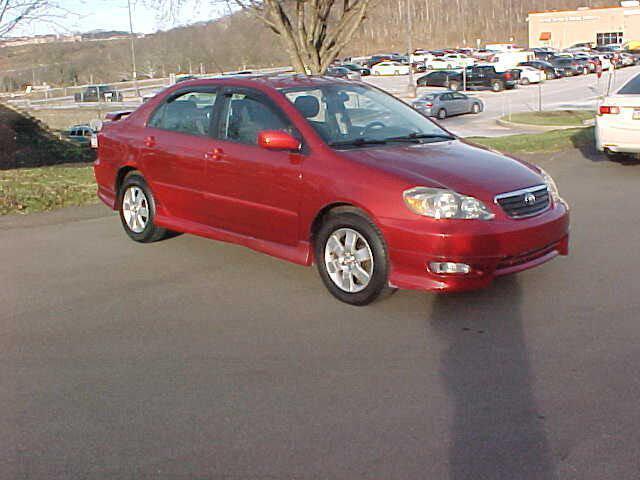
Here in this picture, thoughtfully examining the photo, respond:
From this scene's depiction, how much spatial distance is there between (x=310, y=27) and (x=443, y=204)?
35.7 ft

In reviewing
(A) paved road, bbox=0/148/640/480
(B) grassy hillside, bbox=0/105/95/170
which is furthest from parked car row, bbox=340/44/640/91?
(A) paved road, bbox=0/148/640/480

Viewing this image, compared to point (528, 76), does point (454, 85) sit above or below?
below

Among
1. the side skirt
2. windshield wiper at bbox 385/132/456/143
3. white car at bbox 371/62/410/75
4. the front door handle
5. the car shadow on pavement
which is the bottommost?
the car shadow on pavement

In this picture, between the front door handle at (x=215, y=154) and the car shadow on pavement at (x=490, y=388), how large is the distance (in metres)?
2.22

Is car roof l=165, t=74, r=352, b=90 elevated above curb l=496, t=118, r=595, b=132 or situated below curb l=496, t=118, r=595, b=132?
above

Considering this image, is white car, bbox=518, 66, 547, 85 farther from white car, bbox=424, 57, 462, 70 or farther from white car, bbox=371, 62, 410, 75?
white car, bbox=371, 62, 410, 75

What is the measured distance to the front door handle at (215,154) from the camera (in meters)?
7.04

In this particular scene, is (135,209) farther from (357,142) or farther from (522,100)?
(522,100)

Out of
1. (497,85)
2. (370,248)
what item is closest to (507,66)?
(497,85)

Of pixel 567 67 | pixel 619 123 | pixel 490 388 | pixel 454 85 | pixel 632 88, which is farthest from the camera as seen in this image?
pixel 567 67

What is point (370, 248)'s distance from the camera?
5.93 meters

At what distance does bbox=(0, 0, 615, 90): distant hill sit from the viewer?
7619 cm

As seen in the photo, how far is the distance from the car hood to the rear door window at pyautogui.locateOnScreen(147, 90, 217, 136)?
1.66 metres

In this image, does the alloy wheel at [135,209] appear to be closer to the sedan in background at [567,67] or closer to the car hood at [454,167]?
the car hood at [454,167]
